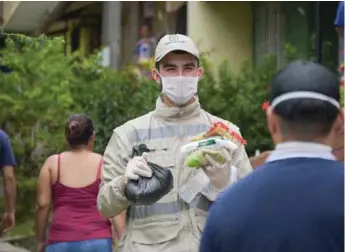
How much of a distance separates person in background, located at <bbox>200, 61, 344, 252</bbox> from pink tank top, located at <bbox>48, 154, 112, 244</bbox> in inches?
152

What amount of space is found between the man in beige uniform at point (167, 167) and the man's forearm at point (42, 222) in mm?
2299

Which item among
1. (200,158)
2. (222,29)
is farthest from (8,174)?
(222,29)

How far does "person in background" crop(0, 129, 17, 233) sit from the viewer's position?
7.96 metres

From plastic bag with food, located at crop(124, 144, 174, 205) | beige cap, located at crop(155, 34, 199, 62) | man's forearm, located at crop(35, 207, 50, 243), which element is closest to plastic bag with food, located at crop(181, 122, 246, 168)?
plastic bag with food, located at crop(124, 144, 174, 205)

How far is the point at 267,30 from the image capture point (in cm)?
A: 1496

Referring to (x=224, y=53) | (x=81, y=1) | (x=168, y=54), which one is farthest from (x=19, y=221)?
(x=81, y=1)

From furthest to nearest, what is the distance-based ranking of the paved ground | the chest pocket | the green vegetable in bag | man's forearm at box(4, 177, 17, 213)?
the paved ground, man's forearm at box(4, 177, 17, 213), the chest pocket, the green vegetable in bag

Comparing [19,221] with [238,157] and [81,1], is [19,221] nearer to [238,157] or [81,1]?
[238,157]

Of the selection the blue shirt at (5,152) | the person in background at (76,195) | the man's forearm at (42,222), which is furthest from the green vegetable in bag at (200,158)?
the blue shirt at (5,152)

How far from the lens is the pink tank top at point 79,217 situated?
6.94 meters

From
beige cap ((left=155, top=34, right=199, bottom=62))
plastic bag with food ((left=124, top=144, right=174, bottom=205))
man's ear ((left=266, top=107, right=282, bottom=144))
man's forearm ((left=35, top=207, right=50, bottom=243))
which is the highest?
beige cap ((left=155, top=34, right=199, bottom=62))

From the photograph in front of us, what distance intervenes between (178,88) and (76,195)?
6.80 ft

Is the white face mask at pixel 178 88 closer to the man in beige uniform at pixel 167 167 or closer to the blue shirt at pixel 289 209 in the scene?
the man in beige uniform at pixel 167 167

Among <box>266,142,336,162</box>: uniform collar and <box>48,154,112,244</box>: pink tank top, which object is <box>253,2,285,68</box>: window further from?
<box>266,142,336,162</box>: uniform collar
